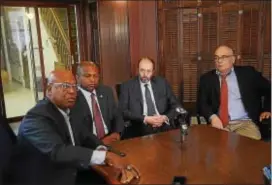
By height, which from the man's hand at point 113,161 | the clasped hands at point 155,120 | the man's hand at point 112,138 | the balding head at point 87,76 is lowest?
the man's hand at point 112,138

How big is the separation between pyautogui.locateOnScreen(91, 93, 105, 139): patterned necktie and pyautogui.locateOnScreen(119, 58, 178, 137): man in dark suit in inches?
12.9

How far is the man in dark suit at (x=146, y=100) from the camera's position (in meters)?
2.74

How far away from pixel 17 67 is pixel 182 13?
137 inches

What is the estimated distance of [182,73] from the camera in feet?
12.4

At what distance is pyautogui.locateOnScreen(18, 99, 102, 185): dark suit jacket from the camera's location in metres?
1.53

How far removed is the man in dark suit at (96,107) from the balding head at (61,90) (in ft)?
1.85

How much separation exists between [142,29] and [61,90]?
96.8 inches

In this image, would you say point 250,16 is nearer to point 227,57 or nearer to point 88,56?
point 227,57

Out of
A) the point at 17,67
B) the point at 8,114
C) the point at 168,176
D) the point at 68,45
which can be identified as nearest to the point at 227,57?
the point at 168,176

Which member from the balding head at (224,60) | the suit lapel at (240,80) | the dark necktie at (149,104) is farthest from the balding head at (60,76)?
the suit lapel at (240,80)

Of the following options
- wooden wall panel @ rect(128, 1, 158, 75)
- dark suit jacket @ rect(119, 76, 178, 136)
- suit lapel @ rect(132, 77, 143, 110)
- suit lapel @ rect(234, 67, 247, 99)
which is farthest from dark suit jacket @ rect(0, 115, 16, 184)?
wooden wall panel @ rect(128, 1, 158, 75)

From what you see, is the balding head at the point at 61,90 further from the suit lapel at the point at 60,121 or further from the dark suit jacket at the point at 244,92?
the dark suit jacket at the point at 244,92

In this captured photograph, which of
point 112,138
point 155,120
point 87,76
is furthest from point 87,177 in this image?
point 155,120

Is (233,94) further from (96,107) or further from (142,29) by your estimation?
(142,29)
